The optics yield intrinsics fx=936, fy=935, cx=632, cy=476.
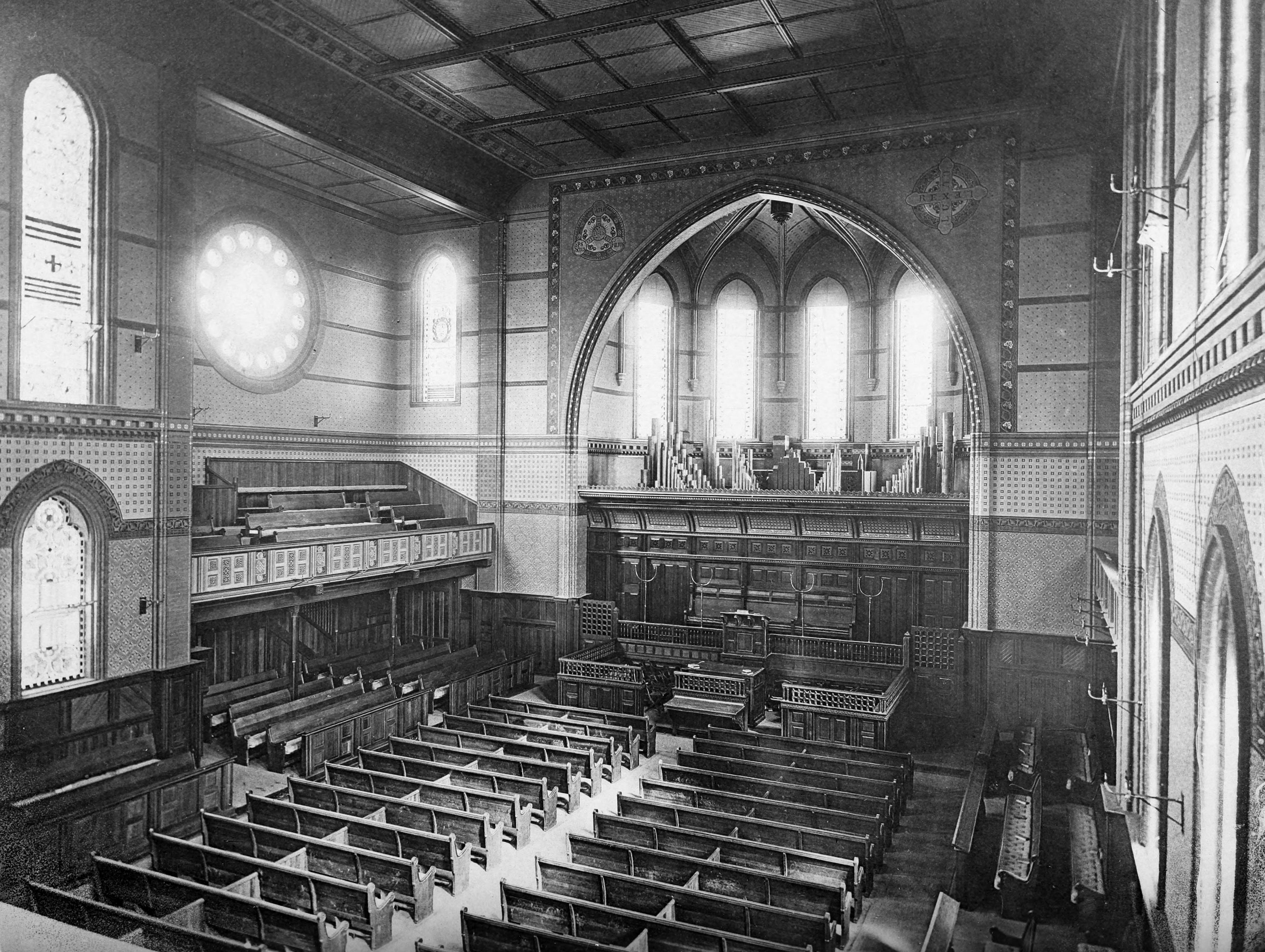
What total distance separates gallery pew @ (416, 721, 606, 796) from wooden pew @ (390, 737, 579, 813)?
0.33 feet

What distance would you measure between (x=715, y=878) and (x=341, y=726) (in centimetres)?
686

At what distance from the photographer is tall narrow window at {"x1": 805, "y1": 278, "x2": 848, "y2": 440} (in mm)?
20766

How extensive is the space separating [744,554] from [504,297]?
702 cm

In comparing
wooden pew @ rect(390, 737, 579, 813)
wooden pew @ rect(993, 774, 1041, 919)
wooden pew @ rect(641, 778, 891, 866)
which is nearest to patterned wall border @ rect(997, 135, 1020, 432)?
wooden pew @ rect(993, 774, 1041, 919)

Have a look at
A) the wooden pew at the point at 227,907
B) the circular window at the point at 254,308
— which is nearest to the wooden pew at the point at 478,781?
the wooden pew at the point at 227,907

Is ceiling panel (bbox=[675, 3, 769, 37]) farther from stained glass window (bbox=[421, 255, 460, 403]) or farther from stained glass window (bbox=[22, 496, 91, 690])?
stained glass window (bbox=[22, 496, 91, 690])

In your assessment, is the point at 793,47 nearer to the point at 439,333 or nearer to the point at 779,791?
the point at 439,333

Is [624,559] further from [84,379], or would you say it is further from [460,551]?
[84,379]

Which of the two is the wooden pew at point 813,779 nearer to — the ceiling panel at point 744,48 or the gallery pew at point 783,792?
the gallery pew at point 783,792

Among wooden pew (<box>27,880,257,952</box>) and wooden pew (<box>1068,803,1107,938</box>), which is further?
wooden pew (<box>1068,803,1107,938</box>)

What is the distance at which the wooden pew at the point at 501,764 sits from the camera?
464 inches

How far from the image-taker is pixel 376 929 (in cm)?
827

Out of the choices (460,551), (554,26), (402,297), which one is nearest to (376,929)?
(460,551)

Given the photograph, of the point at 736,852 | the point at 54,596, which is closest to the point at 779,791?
the point at 736,852
